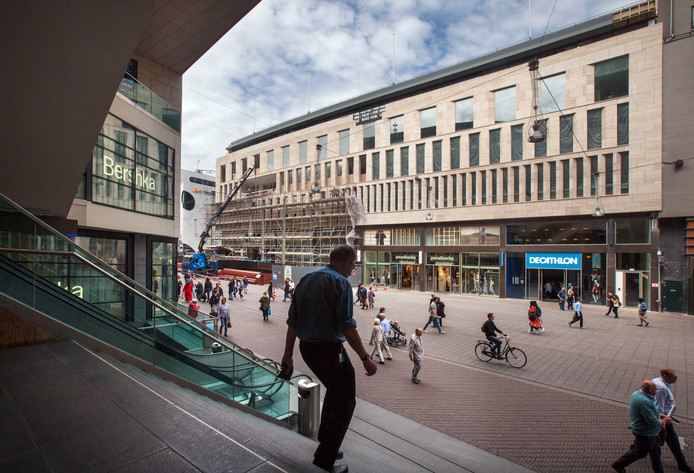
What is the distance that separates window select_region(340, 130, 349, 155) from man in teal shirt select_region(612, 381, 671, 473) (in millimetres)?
38317

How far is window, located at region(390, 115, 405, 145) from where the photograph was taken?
36469mm

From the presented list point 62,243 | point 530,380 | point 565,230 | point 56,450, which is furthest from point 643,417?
point 565,230

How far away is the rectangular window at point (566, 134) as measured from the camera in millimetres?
26312

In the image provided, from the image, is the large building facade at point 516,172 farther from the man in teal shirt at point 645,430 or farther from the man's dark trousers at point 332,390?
the man's dark trousers at point 332,390

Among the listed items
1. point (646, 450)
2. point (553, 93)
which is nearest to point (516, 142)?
Result: point (553, 93)

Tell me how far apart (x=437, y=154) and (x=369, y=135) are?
8.96 metres

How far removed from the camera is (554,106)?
27.2 meters

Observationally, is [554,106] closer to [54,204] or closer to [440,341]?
[440,341]

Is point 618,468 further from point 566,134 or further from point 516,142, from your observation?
point 516,142

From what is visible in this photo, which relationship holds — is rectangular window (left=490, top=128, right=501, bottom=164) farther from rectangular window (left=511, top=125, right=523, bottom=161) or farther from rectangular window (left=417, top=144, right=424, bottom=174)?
rectangular window (left=417, top=144, right=424, bottom=174)

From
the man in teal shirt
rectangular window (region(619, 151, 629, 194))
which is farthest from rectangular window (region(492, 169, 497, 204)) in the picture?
the man in teal shirt

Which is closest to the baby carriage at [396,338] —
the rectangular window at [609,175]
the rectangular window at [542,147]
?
the rectangular window at [609,175]

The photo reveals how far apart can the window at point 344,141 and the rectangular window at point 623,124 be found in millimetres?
25366

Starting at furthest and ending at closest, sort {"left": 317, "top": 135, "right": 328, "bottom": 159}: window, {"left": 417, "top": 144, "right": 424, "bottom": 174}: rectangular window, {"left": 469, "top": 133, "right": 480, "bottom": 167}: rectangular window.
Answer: {"left": 317, "top": 135, "right": 328, "bottom": 159}: window < {"left": 417, "top": 144, "right": 424, "bottom": 174}: rectangular window < {"left": 469, "top": 133, "right": 480, "bottom": 167}: rectangular window
